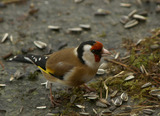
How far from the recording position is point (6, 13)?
6.36 metres

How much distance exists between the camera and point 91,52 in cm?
365

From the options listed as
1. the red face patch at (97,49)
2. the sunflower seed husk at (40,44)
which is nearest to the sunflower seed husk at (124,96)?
the red face patch at (97,49)

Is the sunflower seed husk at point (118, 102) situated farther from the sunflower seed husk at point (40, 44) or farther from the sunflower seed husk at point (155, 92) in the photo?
the sunflower seed husk at point (40, 44)

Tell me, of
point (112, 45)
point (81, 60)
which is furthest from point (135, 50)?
point (81, 60)

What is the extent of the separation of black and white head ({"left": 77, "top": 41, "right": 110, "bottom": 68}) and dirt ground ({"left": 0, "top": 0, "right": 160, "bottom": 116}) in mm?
824

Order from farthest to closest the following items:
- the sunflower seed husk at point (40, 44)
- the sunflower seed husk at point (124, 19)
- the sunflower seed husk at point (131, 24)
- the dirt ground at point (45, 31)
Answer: the sunflower seed husk at point (124, 19)
the sunflower seed husk at point (131, 24)
the sunflower seed husk at point (40, 44)
the dirt ground at point (45, 31)

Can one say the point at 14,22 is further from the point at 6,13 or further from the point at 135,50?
the point at 135,50

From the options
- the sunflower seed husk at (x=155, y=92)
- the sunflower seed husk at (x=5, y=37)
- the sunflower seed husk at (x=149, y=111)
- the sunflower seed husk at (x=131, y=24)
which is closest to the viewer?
the sunflower seed husk at (x=149, y=111)

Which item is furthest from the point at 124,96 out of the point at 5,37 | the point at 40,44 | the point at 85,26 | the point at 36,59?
the point at 5,37

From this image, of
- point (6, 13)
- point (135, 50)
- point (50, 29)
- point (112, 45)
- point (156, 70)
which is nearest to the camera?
point (156, 70)

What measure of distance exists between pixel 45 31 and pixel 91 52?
2317 millimetres

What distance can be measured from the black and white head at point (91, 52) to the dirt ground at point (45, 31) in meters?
0.82

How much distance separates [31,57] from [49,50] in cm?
95

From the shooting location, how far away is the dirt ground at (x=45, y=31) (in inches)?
156
